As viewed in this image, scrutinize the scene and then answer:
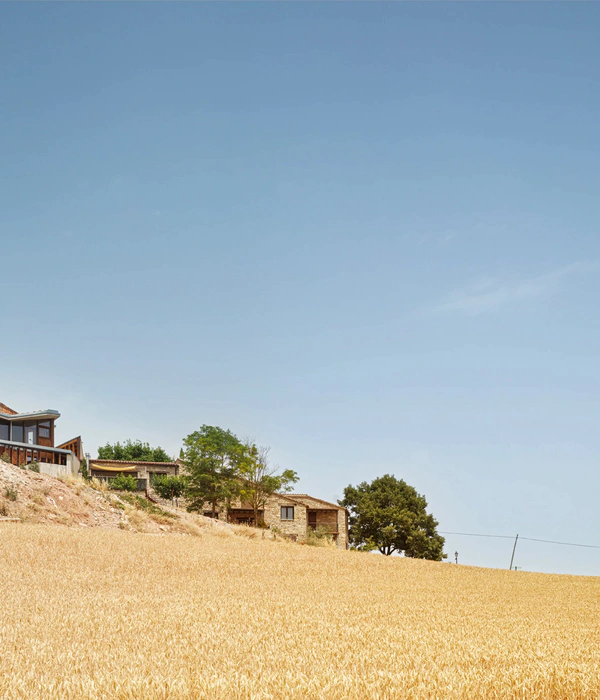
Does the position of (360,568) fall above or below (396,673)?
below

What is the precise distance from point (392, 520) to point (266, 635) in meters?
52.6

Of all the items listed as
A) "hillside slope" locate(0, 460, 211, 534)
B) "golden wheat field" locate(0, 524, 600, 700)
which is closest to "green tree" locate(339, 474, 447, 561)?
"hillside slope" locate(0, 460, 211, 534)

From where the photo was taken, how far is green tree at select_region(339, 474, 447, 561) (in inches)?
2256

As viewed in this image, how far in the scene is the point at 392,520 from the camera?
5791 cm

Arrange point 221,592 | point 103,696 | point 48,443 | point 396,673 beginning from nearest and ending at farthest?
point 103,696, point 396,673, point 221,592, point 48,443

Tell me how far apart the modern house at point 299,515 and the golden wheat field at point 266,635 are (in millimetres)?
42703

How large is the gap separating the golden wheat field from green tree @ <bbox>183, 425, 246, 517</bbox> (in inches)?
1285

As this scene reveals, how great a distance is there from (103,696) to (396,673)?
2.35 metres

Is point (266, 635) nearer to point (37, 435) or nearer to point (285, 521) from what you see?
point (37, 435)

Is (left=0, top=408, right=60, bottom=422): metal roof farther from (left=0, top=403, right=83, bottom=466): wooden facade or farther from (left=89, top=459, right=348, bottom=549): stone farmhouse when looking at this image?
(left=89, top=459, right=348, bottom=549): stone farmhouse

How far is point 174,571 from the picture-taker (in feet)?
49.6

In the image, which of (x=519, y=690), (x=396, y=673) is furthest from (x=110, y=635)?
(x=519, y=690)

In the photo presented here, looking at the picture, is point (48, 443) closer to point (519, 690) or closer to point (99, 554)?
point (99, 554)

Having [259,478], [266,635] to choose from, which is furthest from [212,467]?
[266,635]
